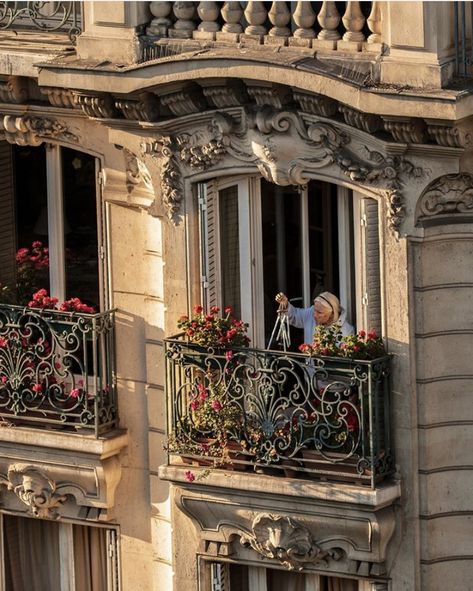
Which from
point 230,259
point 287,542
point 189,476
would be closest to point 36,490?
point 189,476

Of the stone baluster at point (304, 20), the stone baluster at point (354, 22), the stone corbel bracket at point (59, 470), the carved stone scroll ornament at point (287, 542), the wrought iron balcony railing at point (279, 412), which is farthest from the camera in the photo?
the stone corbel bracket at point (59, 470)

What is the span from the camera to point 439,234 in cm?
2981

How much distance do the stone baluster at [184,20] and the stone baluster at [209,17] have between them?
139mm

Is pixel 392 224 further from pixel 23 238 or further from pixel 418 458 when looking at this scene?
pixel 23 238

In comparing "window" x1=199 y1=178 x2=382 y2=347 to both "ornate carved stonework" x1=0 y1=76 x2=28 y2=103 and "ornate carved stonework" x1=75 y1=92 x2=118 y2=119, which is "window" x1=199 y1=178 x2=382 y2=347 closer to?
"ornate carved stonework" x1=75 y1=92 x2=118 y2=119

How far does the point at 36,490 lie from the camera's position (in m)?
32.4

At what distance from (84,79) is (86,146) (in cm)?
131

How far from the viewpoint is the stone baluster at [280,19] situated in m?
29.8

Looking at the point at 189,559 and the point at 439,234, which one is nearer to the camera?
the point at 439,234

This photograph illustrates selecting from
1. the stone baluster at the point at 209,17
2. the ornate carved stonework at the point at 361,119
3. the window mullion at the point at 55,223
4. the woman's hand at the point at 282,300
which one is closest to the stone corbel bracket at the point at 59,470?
the window mullion at the point at 55,223

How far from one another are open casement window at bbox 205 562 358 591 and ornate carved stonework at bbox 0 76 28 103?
4736mm

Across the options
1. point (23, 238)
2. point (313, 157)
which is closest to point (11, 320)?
point (23, 238)

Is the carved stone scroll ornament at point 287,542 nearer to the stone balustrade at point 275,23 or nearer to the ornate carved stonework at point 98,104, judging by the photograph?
the ornate carved stonework at point 98,104

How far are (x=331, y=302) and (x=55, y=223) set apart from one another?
327cm
